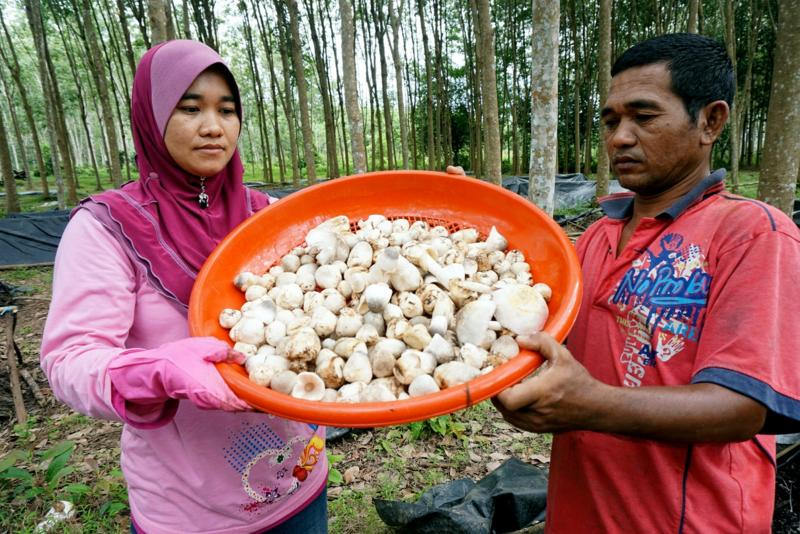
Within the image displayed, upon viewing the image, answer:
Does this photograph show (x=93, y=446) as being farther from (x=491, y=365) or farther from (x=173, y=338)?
(x=491, y=365)

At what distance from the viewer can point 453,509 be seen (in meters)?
1.94

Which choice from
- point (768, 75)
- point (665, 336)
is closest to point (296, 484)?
point (665, 336)

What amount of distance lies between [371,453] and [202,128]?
2220mm

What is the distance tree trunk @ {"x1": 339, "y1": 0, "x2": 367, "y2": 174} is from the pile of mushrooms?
16.7 ft

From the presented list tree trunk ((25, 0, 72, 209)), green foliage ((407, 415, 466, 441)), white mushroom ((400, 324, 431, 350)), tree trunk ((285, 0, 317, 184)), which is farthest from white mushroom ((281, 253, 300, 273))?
tree trunk ((25, 0, 72, 209))

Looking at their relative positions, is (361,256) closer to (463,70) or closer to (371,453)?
(371,453)

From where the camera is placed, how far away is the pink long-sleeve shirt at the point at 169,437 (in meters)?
0.98

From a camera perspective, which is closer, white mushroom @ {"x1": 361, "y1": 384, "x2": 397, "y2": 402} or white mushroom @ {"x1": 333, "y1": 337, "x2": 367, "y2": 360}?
white mushroom @ {"x1": 361, "y1": 384, "x2": 397, "y2": 402}

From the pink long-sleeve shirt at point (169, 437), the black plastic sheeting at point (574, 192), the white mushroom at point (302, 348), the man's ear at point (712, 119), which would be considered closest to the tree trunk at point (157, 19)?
the pink long-sleeve shirt at point (169, 437)

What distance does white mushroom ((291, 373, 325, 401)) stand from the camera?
99cm

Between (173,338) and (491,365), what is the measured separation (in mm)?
817

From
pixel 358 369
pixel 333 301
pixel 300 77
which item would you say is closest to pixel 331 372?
pixel 358 369

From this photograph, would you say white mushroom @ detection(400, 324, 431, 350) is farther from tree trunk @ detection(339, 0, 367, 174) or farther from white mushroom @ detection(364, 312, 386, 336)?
tree trunk @ detection(339, 0, 367, 174)

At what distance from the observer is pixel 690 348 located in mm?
977
